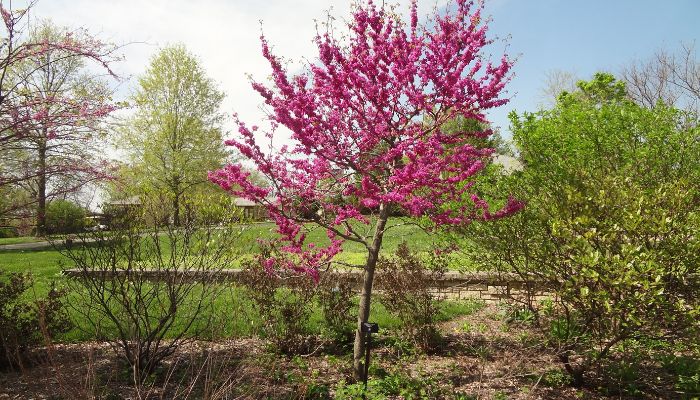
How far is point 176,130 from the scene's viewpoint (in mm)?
21812

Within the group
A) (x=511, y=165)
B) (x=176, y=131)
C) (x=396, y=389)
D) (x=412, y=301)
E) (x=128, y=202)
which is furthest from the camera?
(x=176, y=131)

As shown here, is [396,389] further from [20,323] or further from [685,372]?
[20,323]

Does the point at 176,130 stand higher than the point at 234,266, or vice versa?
the point at 176,130

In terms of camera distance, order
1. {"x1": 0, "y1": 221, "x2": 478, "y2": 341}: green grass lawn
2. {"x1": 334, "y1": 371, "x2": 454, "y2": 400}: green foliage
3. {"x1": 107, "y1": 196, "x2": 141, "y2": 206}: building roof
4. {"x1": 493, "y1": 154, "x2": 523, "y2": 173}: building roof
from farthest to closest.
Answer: {"x1": 493, "y1": 154, "x2": 523, "y2": 173}: building roof < {"x1": 107, "y1": 196, "x2": 141, "y2": 206}: building roof < {"x1": 0, "y1": 221, "x2": 478, "y2": 341}: green grass lawn < {"x1": 334, "y1": 371, "x2": 454, "y2": 400}: green foliage

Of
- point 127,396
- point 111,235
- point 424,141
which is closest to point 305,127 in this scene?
point 424,141

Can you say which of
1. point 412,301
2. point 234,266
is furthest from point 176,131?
point 412,301

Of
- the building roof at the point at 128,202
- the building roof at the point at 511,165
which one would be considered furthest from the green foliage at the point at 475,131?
the building roof at the point at 128,202

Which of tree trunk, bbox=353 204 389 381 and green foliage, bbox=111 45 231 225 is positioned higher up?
green foliage, bbox=111 45 231 225

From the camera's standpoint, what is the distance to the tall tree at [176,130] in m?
21.3

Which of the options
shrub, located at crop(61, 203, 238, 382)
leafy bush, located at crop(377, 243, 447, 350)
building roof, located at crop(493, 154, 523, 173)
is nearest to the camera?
shrub, located at crop(61, 203, 238, 382)

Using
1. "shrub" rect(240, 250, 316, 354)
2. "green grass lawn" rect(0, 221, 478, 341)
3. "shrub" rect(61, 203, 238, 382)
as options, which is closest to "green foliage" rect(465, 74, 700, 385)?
"green grass lawn" rect(0, 221, 478, 341)

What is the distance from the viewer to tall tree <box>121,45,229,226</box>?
839 inches

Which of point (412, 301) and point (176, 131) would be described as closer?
point (412, 301)

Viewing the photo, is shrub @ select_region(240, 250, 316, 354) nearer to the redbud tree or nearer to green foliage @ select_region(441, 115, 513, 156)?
the redbud tree
